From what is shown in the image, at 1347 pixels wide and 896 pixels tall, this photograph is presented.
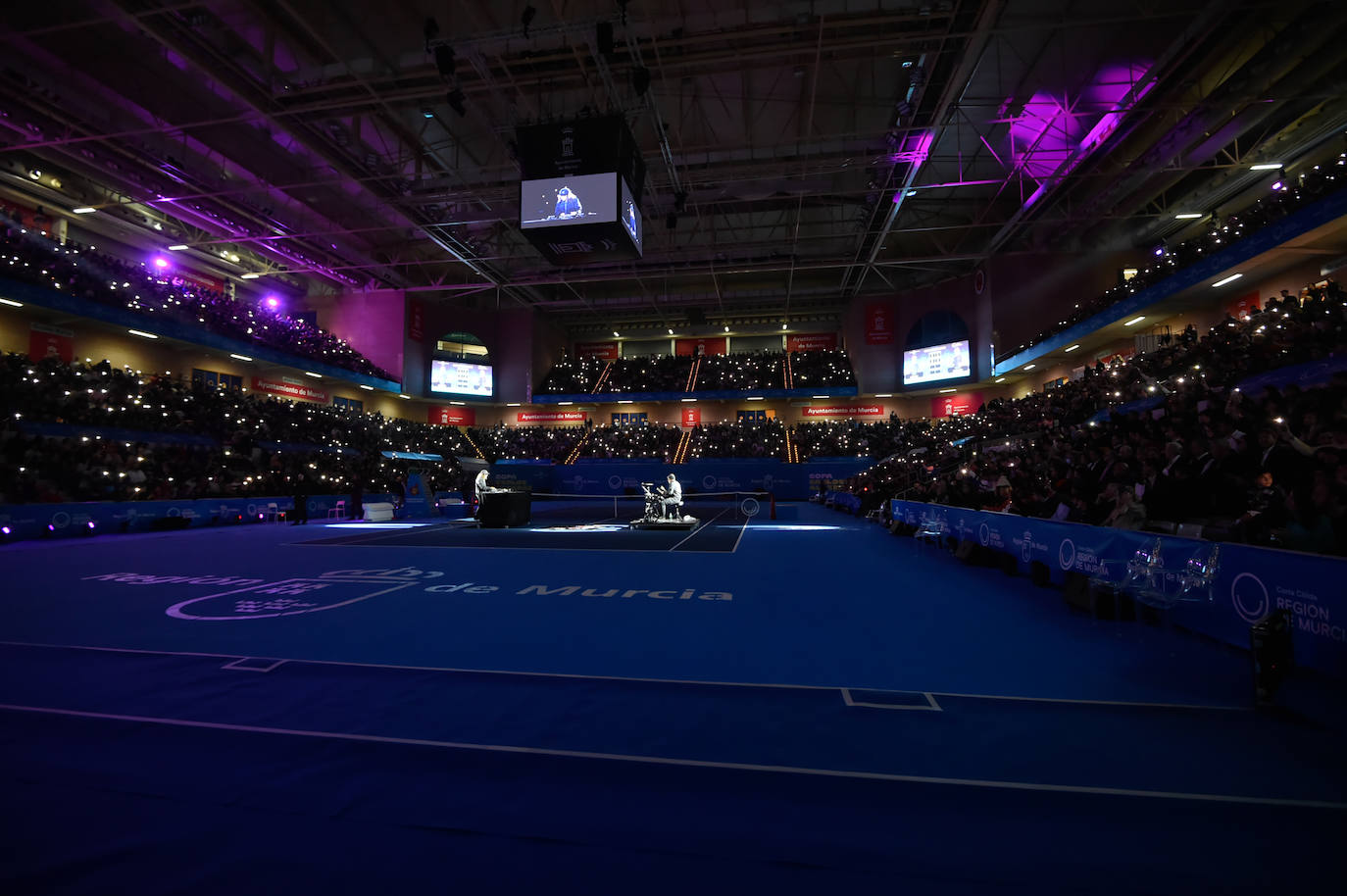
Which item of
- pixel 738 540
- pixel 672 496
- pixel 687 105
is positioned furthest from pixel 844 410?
pixel 738 540

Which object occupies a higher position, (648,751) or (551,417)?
(551,417)

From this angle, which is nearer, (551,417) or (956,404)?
(956,404)

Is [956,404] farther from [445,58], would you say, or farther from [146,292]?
[146,292]

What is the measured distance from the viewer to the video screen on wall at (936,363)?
30.9 m

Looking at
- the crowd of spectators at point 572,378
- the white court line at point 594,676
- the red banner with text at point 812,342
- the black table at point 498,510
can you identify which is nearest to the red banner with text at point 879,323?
the red banner with text at point 812,342

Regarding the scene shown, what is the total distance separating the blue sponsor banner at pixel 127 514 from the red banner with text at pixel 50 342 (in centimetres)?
735

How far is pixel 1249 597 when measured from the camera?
465 cm

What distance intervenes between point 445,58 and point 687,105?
791 centimetres

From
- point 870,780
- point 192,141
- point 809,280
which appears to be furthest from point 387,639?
point 809,280

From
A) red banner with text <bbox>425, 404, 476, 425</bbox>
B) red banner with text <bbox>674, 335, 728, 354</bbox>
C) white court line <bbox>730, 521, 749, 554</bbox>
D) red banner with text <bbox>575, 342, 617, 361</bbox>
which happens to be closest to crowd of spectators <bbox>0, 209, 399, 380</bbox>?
red banner with text <bbox>425, 404, 476, 425</bbox>

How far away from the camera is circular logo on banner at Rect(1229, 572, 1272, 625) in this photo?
452 cm

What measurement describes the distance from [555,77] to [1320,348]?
1752 centimetres

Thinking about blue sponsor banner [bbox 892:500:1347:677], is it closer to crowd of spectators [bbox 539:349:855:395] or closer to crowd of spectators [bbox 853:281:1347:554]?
crowd of spectators [bbox 853:281:1347:554]

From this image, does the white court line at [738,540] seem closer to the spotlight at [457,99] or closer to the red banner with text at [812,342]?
the spotlight at [457,99]
